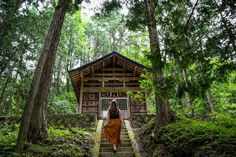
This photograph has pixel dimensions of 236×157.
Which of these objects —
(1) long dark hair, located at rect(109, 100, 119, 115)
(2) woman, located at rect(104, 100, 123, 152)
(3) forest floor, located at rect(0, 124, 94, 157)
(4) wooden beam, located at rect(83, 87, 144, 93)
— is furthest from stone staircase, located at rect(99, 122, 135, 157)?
(4) wooden beam, located at rect(83, 87, 144, 93)

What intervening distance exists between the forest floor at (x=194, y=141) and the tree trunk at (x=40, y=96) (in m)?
3.34

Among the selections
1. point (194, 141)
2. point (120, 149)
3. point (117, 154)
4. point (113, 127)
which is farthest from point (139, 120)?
point (194, 141)

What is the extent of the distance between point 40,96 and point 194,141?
14.2 feet

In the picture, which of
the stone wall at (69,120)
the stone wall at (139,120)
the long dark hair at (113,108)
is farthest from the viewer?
the stone wall at (139,120)

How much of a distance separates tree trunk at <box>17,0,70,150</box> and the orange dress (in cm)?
212

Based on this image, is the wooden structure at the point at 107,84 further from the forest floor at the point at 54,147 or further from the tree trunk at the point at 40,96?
the tree trunk at the point at 40,96

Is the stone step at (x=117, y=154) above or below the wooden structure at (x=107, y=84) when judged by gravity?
below

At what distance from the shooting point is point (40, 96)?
686 cm

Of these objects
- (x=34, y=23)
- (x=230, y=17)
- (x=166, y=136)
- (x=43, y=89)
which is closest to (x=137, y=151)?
(x=166, y=136)

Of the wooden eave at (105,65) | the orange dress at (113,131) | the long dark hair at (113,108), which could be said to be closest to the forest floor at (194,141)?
the orange dress at (113,131)

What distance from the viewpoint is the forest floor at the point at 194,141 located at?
439cm

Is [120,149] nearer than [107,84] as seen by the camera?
Yes

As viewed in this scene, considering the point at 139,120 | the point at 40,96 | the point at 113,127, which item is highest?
the point at 40,96

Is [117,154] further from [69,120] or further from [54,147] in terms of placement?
[69,120]
